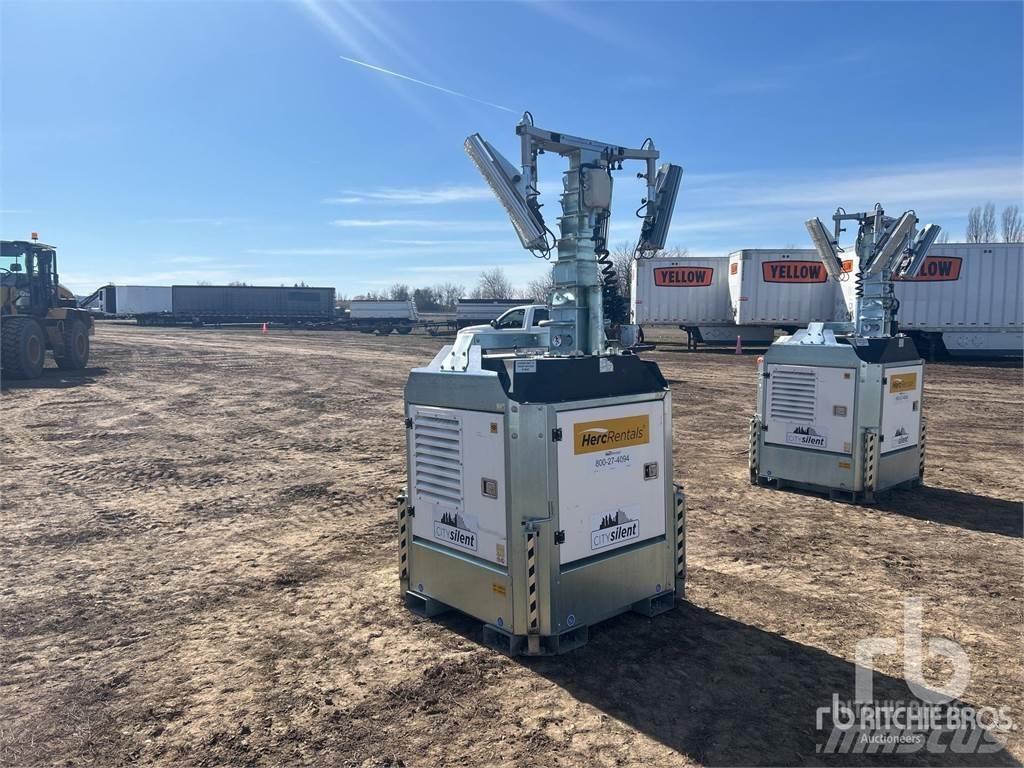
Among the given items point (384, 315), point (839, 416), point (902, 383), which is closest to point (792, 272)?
point (902, 383)

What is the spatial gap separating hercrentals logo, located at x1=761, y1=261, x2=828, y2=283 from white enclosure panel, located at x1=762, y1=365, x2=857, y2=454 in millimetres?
21540

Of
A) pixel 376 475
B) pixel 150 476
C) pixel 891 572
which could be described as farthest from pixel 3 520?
pixel 891 572

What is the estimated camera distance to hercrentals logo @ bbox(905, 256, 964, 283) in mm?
25625

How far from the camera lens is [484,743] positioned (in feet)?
12.8

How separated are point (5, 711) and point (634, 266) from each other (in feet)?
102

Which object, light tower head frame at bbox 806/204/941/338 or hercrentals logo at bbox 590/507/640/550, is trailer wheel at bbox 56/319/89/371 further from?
hercrentals logo at bbox 590/507/640/550

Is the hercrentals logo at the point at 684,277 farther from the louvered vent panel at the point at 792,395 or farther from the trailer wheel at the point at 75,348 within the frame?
the louvered vent panel at the point at 792,395

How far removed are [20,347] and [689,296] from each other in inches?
974

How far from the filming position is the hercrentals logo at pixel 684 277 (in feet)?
104

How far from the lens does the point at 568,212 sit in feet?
17.7

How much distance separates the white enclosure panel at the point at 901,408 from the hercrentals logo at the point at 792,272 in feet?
68.8

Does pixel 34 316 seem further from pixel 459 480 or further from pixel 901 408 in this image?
pixel 901 408

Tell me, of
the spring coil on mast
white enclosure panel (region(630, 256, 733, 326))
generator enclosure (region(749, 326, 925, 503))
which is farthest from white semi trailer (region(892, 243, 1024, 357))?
the spring coil on mast

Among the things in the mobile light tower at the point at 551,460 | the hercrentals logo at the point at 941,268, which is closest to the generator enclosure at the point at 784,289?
the hercrentals logo at the point at 941,268
